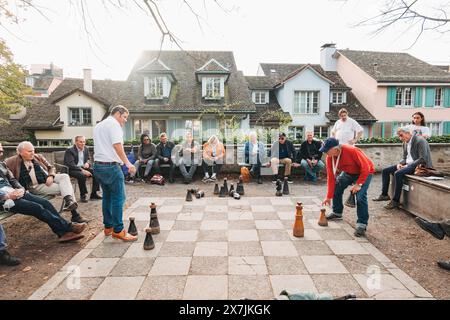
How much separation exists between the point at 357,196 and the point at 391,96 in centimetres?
2206

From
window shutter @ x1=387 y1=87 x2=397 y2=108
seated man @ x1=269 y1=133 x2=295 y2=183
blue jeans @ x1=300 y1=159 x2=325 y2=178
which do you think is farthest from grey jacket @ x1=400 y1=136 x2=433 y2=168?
window shutter @ x1=387 y1=87 x2=397 y2=108

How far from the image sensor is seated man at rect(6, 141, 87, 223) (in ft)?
17.3

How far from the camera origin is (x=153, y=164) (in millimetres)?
9719

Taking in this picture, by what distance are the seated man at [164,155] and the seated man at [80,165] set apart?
95.5 inches

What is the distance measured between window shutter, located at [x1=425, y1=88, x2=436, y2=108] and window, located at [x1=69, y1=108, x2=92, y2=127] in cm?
2652

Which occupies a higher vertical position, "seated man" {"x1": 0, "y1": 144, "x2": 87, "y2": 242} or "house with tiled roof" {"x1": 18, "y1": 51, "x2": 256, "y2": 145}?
"house with tiled roof" {"x1": 18, "y1": 51, "x2": 256, "y2": 145}

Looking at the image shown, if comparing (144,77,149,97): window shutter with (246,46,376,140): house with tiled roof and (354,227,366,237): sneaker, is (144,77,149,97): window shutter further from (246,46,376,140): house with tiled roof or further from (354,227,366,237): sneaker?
(354,227,366,237): sneaker

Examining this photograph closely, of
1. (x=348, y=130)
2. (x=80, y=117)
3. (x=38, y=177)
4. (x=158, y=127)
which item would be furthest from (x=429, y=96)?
(x=80, y=117)

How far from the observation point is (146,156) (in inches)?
386

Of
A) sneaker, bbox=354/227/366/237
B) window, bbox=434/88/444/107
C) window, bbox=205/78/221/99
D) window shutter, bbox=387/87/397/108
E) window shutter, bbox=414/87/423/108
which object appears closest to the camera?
sneaker, bbox=354/227/366/237

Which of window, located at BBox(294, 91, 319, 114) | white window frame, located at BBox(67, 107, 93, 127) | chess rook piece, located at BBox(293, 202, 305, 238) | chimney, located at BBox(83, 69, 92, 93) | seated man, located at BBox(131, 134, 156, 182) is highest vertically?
chimney, located at BBox(83, 69, 92, 93)

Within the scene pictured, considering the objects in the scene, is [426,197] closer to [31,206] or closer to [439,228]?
[439,228]

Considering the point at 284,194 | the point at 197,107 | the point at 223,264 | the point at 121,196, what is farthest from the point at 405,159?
the point at 197,107

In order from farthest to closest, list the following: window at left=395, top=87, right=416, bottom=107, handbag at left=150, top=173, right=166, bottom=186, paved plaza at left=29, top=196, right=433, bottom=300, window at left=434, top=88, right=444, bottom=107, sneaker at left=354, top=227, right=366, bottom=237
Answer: window at left=434, top=88, right=444, bottom=107, window at left=395, top=87, right=416, bottom=107, handbag at left=150, top=173, right=166, bottom=186, sneaker at left=354, top=227, right=366, bottom=237, paved plaza at left=29, top=196, right=433, bottom=300
